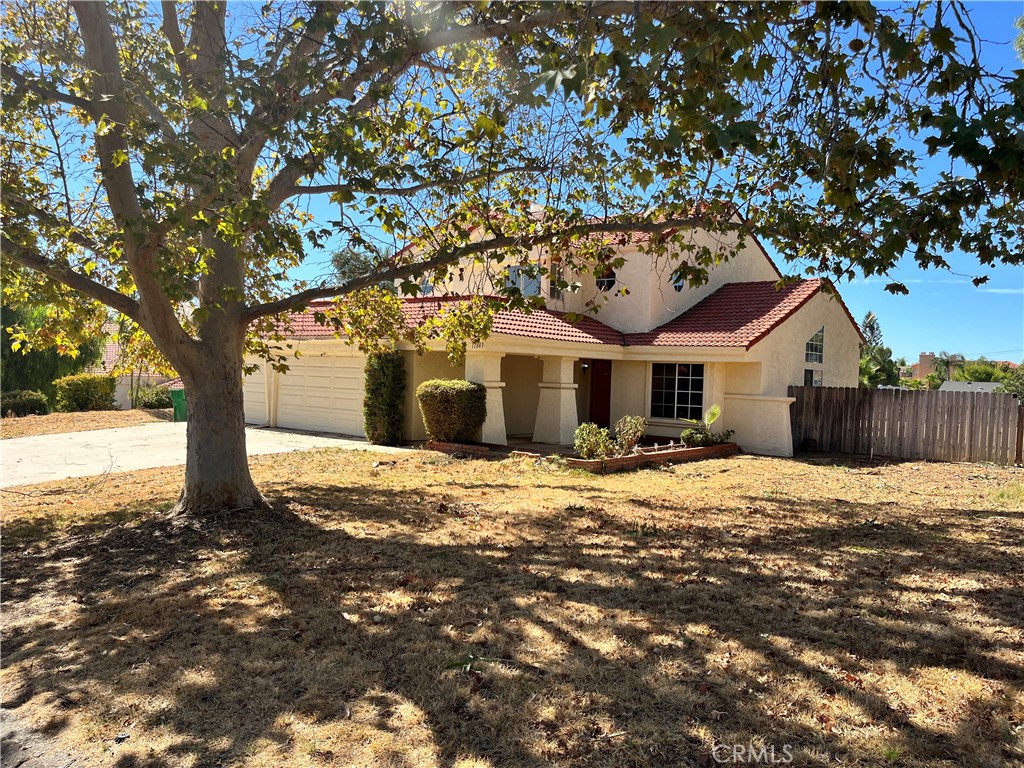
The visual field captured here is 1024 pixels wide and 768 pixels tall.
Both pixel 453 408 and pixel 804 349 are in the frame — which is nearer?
pixel 453 408

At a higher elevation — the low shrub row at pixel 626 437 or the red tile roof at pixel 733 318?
the red tile roof at pixel 733 318

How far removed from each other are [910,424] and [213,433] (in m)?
14.7

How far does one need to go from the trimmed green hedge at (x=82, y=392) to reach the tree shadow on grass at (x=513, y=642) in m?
21.1

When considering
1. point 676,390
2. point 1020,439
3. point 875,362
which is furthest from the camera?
point 875,362

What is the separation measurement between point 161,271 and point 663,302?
47.3ft

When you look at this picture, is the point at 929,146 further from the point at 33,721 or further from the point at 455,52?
the point at 33,721

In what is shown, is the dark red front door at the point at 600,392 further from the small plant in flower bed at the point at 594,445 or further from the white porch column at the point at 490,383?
the small plant in flower bed at the point at 594,445

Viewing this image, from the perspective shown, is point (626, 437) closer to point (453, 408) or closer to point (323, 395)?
point (453, 408)

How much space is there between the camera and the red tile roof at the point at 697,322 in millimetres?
16094

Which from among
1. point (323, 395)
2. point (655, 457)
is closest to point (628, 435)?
point (655, 457)

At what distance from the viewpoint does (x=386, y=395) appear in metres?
16.4

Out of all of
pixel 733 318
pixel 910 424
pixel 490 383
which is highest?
pixel 733 318

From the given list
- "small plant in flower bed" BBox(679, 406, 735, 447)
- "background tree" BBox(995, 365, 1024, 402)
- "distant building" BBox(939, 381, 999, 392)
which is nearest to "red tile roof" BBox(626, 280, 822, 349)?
"small plant in flower bed" BBox(679, 406, 735, 447)

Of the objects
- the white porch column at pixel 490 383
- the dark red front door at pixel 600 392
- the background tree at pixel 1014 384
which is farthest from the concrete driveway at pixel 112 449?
the background tree at pixel 1014 384
